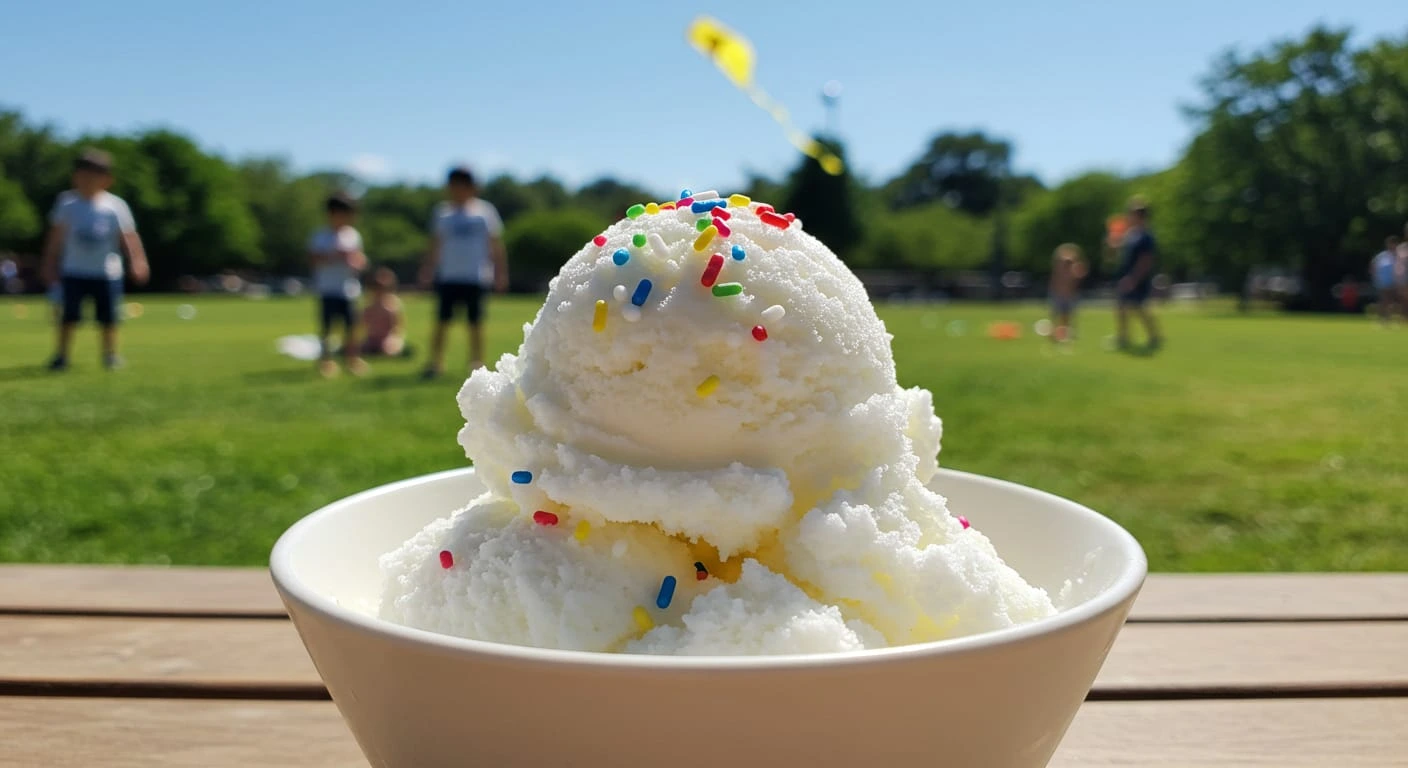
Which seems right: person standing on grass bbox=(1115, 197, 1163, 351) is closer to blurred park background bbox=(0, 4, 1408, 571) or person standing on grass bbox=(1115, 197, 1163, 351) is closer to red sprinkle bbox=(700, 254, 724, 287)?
blurred park background bbox=(0, 4, 1408, 571)

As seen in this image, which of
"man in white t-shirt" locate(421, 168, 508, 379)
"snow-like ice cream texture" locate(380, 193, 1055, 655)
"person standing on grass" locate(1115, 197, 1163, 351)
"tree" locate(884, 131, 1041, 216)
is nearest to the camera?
"snow-like ice cream texture" locate(380, 193, 1055, 655)

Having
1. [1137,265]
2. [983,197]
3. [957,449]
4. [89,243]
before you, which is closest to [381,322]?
[89,243]

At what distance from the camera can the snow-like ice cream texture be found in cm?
85

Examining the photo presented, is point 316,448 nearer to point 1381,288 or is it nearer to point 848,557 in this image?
point 848,557

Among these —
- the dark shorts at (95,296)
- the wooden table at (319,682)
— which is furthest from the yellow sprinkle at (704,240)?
the dark shorts at (95,296)

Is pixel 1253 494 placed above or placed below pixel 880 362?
below

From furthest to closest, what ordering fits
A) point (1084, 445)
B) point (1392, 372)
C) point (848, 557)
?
point (1392, 372) < point (1084, 445) < point (848, 557)

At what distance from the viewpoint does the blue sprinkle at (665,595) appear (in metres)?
0.85

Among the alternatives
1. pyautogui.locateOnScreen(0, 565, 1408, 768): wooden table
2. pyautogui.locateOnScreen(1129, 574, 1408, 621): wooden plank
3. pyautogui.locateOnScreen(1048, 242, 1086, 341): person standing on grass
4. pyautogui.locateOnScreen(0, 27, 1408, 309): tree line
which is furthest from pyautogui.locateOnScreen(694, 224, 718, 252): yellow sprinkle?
pyautogui.locateOnScreen(0, 27, 1408, 309): tree line

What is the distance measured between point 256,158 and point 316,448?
6662 cm

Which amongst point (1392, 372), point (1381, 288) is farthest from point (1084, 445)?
point (1381, 288)

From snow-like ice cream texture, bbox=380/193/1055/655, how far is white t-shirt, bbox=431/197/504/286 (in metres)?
7.87

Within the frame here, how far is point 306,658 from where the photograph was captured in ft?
4.16

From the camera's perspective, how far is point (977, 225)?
63250 millimetres
